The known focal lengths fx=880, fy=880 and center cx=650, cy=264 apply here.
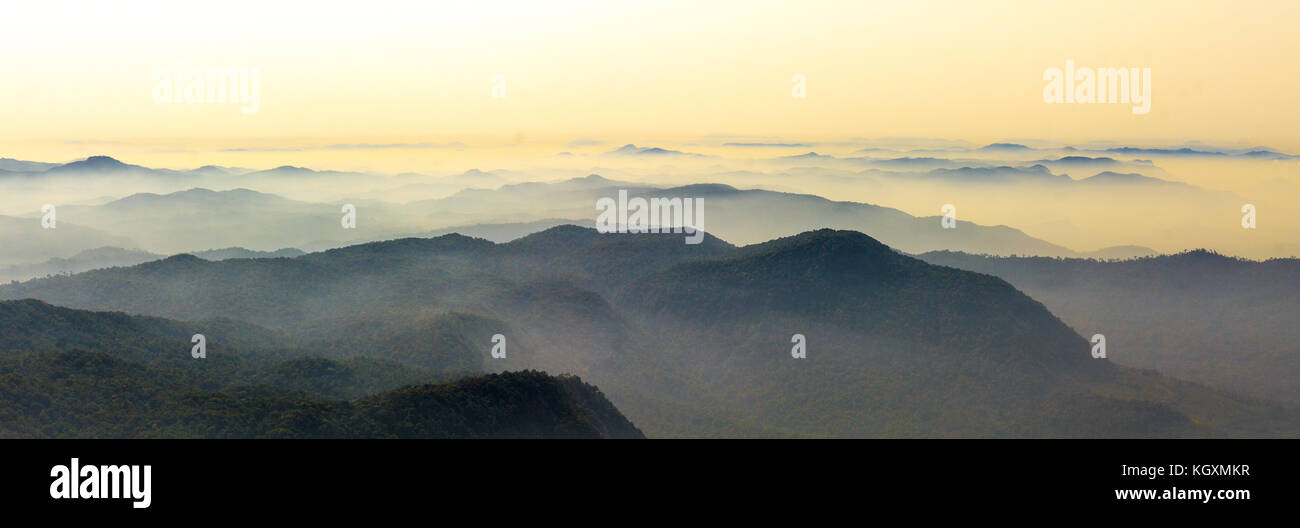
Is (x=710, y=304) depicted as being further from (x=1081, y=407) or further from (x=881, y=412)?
(x=1081, y=407)

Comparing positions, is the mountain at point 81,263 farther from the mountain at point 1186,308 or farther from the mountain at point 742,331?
the mountain at point 1186,308

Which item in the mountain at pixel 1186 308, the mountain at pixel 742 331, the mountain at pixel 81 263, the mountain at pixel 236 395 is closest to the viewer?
the mountain at pixel 236 395

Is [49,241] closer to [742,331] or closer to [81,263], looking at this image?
[81,263]

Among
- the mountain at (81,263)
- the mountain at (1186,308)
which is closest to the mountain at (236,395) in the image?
the mountain at (81,263)

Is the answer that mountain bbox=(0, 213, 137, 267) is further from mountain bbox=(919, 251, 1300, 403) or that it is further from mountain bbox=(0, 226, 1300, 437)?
mountain bbox=(919, 251, 1300, 403)

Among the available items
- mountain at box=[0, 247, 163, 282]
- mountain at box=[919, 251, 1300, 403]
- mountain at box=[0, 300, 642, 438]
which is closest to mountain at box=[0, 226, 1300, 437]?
mountain at box=[0, 300, 642, 438]

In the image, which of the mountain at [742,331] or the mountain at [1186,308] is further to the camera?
the mountain at [1186,308]
